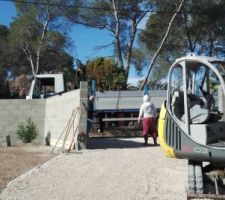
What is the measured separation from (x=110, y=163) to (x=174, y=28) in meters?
25.4

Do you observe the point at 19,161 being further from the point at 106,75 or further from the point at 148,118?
the point at 106,75

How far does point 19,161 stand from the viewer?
13.2 metres

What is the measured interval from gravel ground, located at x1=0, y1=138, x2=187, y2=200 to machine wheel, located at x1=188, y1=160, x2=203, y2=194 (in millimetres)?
381

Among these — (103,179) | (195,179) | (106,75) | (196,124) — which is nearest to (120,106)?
(106,75)

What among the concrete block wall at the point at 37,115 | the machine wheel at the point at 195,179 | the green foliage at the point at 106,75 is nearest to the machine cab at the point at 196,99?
the machine wheel at the point at 195,179

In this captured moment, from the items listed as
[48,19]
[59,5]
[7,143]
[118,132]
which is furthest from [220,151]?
[48,19]

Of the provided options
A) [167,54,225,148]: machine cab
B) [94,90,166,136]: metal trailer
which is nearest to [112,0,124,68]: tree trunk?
[94,90,166,136]: metal trailer

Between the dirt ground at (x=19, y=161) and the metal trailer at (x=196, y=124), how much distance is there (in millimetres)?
3129

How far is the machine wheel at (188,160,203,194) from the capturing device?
833 cm

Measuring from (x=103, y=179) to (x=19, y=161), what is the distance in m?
3.52

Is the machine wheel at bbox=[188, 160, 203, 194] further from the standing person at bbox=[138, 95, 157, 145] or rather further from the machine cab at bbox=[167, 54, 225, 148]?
the standing person at bbox=[138, 95, 157, 145]

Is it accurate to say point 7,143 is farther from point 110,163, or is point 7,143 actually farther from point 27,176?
point 27,176

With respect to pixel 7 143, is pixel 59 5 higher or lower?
higher

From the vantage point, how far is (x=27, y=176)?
10.5m
